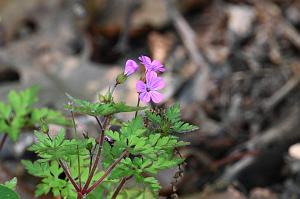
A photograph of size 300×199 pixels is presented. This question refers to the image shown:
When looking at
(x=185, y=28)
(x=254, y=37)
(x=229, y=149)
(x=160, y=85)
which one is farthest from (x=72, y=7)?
(x=160, y=85)

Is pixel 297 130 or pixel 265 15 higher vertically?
pixel 265 15

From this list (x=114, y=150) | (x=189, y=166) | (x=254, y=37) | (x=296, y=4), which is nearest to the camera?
(x=114, y=150)

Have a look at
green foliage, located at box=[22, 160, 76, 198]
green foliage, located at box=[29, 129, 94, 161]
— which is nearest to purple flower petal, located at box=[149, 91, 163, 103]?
green foliage, located at box=[29, 129, 94, 161]

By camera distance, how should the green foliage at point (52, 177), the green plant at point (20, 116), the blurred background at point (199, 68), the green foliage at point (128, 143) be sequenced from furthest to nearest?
the blurred background at point (199, 68) → the green plant at point (20, 116) → the green foliage at point (52, 177) → the green foliage at point (128, 143)

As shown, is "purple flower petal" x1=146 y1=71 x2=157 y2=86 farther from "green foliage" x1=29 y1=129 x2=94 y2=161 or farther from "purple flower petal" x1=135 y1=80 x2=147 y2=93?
"green foliage" x1=29 y1=129 x2=94 y2=161

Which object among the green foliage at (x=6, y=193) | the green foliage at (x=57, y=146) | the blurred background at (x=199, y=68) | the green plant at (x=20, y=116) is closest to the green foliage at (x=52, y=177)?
the green foliage at (x=6, y=193)

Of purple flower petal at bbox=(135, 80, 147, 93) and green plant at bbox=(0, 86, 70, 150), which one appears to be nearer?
purple flower petal at bbox=(135, 80, 147, 93)

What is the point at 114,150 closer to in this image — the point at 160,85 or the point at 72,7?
the point at 160,85

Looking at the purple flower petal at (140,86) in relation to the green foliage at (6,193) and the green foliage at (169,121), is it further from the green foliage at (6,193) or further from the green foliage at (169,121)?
the green foliage at (6,193)
